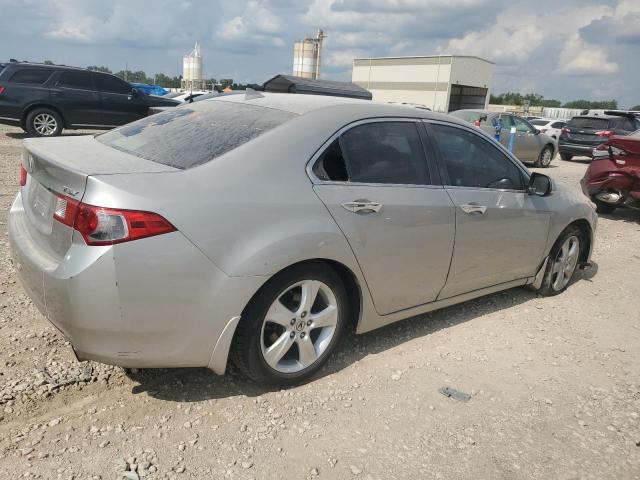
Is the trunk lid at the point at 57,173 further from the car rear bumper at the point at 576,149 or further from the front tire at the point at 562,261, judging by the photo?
the car rear bumper at the point at 576,149

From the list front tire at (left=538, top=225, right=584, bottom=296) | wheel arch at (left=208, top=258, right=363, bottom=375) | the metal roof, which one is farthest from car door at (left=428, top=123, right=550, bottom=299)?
the metal roof

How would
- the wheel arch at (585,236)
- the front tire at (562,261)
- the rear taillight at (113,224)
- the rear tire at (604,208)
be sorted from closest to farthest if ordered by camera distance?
the rear taillight at (113,224) → the front tire at (562,261) → the wheel arch at (585,236) → the rear tire at (604,208)

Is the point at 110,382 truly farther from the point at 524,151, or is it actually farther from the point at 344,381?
the point at 524,151

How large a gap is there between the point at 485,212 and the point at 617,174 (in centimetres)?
546

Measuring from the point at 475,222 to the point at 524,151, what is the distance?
1313cm

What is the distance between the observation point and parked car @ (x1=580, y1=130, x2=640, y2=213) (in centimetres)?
796

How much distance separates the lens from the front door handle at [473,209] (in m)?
3.69

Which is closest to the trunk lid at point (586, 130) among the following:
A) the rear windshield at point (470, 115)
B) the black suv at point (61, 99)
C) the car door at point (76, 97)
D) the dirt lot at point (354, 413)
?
the rear windshield at point (470, 115)

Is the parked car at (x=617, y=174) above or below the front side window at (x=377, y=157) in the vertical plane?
below

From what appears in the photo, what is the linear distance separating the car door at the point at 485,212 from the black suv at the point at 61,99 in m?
11.8

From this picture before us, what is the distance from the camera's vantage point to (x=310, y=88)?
30.3 ft

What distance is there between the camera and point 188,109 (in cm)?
365

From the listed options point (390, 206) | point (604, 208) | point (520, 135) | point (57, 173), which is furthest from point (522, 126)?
point (57, 173)

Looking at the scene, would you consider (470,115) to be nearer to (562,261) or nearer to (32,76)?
(562,261)
